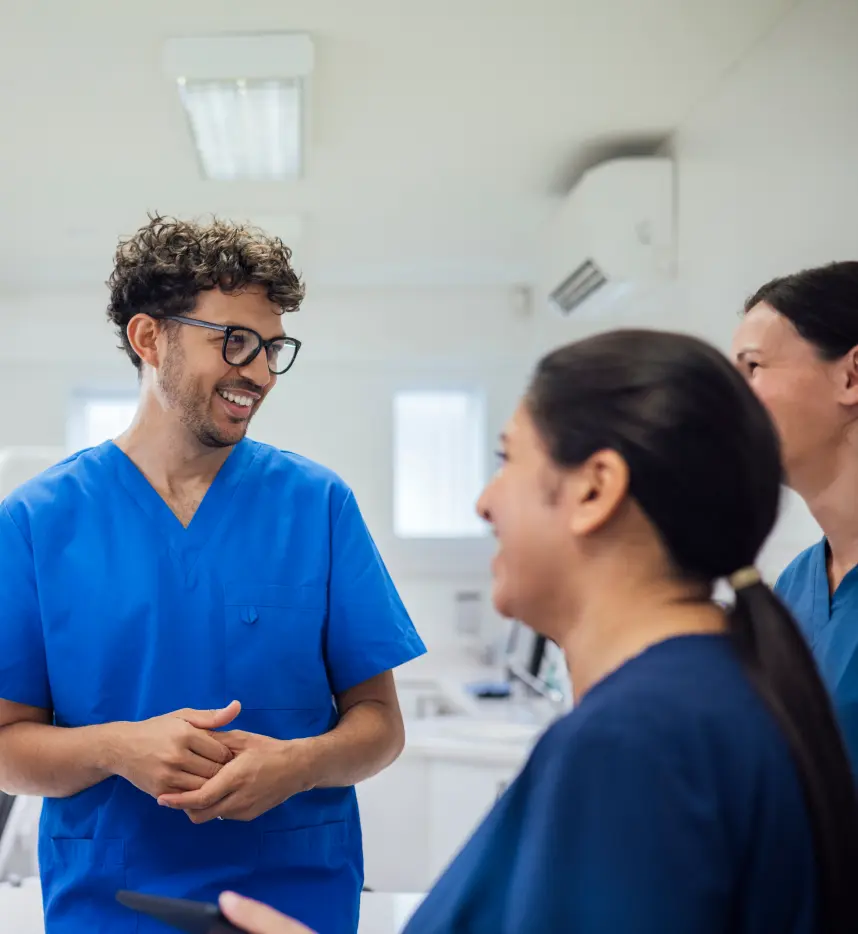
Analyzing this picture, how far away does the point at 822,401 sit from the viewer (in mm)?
1231

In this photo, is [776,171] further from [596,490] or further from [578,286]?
[596,490]

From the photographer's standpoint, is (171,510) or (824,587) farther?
Result: (171,510)

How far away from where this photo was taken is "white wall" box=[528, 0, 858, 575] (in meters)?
2.12

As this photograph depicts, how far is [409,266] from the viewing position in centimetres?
480

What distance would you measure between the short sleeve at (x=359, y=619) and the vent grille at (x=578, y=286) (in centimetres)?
210

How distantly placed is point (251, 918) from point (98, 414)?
4909mm

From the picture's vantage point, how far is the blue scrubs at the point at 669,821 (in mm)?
584

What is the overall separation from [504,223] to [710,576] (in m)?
3.54

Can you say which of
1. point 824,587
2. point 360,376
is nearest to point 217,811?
point 824,587

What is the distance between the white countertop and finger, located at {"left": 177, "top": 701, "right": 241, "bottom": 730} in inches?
24.4

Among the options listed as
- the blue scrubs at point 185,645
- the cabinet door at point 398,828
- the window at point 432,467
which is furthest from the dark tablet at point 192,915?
the window at point 432,467

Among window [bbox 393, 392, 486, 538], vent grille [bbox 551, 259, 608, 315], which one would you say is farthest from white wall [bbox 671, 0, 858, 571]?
window [bbox 393, 392, 486, 538]

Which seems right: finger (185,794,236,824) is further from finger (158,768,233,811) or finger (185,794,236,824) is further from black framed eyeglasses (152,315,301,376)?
black framed eyeglasses (152,315,301,376)

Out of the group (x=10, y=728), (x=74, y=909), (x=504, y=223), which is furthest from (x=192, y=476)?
(x=504, y=223)
